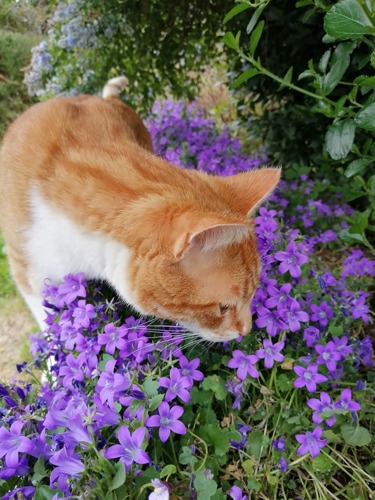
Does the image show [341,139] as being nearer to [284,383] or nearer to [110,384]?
[284,383]

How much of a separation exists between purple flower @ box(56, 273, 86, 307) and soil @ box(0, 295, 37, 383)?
1228 mm

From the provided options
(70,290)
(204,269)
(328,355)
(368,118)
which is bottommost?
(328,355)

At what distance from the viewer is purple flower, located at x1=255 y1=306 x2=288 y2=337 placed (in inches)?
51.6

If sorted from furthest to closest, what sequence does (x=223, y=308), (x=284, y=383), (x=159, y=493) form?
(x=223, y=308) → (x=284, y=383) → (x=159, y=493)

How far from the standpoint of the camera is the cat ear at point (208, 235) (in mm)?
1069

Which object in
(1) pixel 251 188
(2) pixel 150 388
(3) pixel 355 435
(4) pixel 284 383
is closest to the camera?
(2) pixel 150 388

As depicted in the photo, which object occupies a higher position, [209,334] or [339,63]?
[339,63]

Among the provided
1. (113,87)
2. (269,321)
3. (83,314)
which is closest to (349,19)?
(269,321)

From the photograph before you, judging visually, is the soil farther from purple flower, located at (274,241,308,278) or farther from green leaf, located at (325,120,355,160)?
green leaf, located at (325,120,355,160)

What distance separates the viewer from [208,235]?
1165mm

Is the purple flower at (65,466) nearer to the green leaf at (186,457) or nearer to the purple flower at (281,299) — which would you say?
the green leaf at (186,457)

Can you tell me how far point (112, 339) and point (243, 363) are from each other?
14.2 inches

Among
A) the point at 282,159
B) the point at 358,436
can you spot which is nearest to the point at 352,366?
the point at 358,436

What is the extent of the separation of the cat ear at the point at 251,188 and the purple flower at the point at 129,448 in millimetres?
786
